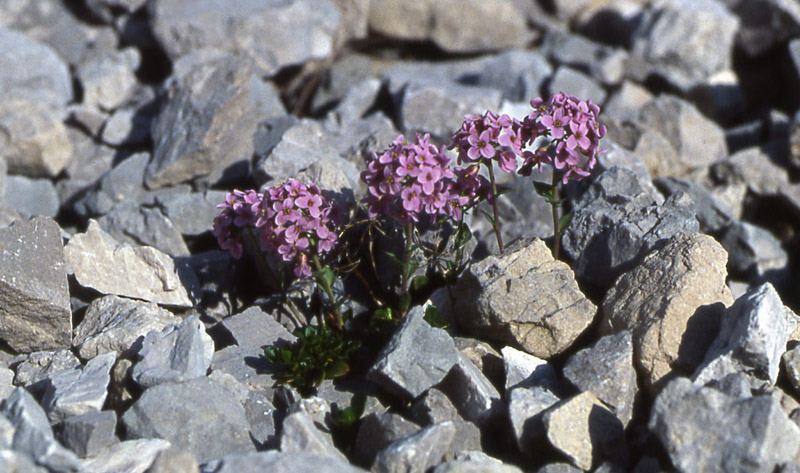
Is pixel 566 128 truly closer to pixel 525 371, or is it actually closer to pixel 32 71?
pixel 525 371

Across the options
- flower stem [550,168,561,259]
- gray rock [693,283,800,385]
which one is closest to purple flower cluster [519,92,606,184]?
flower stem [550,168,561,259]

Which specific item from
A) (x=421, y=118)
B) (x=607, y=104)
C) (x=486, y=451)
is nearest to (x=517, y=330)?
(x=486, y=451)

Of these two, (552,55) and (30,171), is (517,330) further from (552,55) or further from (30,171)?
(552,55)

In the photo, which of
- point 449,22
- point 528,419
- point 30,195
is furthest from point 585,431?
point 449,22

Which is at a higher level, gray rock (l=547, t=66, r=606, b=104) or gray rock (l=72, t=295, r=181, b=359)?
gray rock (l=72, t=295, r=181, b=359)

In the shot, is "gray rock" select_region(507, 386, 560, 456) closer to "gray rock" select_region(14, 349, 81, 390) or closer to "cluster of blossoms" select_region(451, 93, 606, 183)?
Answer: "cluster of blossoms" select_region(451, 93, 606, 183)
